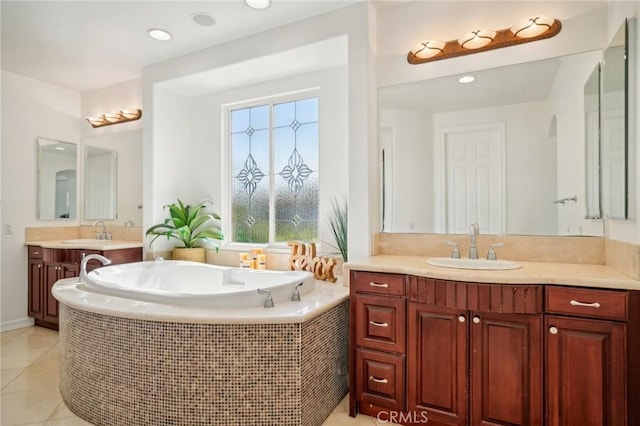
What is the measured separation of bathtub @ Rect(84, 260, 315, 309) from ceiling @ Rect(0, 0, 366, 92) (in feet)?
6.38

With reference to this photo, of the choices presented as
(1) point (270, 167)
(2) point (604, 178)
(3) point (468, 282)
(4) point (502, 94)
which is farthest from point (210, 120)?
(2) point (604, 178)

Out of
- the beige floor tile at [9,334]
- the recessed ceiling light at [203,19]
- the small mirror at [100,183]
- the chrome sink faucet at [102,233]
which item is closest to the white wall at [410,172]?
the recessed ceiling light at [203,19]

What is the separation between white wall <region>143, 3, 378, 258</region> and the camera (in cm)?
252

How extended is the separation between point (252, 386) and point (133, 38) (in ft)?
9.79

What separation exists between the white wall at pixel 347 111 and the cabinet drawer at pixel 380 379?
0.73 meters

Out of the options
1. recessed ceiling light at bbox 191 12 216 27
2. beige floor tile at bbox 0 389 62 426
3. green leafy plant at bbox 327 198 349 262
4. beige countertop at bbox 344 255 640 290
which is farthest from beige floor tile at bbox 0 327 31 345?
beige countertop at bbox 344 255 640 290

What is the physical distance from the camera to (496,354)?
5.72 feet

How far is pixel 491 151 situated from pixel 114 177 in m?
3.98

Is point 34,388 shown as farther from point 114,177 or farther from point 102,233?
point 114,177

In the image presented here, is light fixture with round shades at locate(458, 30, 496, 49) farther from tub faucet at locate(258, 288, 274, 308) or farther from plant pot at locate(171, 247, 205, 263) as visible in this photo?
plant pot at locate(171, 247, 205, 263)

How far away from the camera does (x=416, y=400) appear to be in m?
1.93

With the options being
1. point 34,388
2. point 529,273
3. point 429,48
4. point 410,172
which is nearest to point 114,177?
point 34,388

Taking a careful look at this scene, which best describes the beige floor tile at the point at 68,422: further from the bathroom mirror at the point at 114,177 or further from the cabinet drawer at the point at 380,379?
the bathroom mirror at the point at 114,177

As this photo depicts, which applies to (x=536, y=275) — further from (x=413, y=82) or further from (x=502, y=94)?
(x=413, y=82)
